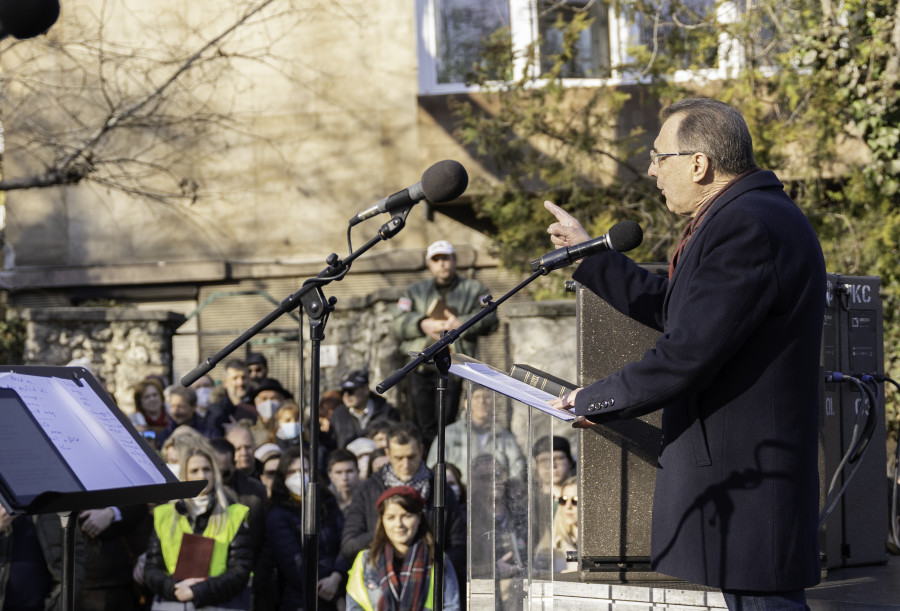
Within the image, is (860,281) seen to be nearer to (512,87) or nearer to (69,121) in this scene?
(512,87)

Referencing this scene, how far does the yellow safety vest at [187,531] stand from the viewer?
18.9 feet

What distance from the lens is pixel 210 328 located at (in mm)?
11828

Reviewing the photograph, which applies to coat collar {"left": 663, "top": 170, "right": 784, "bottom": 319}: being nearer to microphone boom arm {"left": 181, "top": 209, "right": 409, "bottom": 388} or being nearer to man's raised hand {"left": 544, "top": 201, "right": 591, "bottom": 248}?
man's raised hand {"left": 544, "top": 201, "right": 591, "bottom": 248}

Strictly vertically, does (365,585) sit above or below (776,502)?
below

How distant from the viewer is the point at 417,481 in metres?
5.99

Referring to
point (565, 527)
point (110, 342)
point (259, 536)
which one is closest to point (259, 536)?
point (259, 536)

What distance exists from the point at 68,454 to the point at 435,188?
4.61ft

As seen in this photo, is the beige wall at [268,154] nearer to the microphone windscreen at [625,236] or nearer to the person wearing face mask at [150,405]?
the person wearing face mask at [150,405]

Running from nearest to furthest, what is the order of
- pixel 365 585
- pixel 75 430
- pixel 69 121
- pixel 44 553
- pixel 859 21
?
pixel 75 430 < pixel 365 585 < pixel 44 553 < pixel 859 21 < pixel 69 121

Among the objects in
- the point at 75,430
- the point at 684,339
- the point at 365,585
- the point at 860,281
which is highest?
the point at 860,281

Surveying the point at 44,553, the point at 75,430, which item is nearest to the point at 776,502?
the point at 75,430


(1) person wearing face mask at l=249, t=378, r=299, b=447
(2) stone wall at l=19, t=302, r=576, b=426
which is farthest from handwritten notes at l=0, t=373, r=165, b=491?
(2) stone wall at l=19, t=302, r=576, b=426

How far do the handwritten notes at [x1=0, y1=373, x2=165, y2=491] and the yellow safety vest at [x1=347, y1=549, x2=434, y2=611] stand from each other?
2610 millimetres

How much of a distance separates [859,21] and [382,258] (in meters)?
5.54
